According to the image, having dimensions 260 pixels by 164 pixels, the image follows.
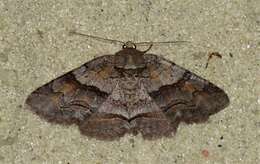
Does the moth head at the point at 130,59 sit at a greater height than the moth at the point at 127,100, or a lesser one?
greater

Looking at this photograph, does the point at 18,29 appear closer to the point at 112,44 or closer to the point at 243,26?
the point at 112,44

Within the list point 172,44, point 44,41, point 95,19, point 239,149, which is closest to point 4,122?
point 44,41

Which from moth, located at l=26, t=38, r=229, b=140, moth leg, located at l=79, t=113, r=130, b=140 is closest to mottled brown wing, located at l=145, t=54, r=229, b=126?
moth, located at l=26, t=38, r=229, b=140

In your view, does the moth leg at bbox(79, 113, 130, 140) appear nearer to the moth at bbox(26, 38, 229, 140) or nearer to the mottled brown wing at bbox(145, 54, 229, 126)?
the moth at bbox(26, 38, 229, 140)

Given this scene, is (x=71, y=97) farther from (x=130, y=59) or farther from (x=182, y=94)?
(x=182, y=94)

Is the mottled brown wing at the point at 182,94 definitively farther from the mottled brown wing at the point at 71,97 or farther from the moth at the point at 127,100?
the mottled brown wing at the point at 71,97

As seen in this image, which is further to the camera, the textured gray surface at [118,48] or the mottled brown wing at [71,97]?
the textured gray surface at [118,48]

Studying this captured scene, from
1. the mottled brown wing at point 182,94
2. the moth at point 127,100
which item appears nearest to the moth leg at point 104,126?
the moth at point 127,100
